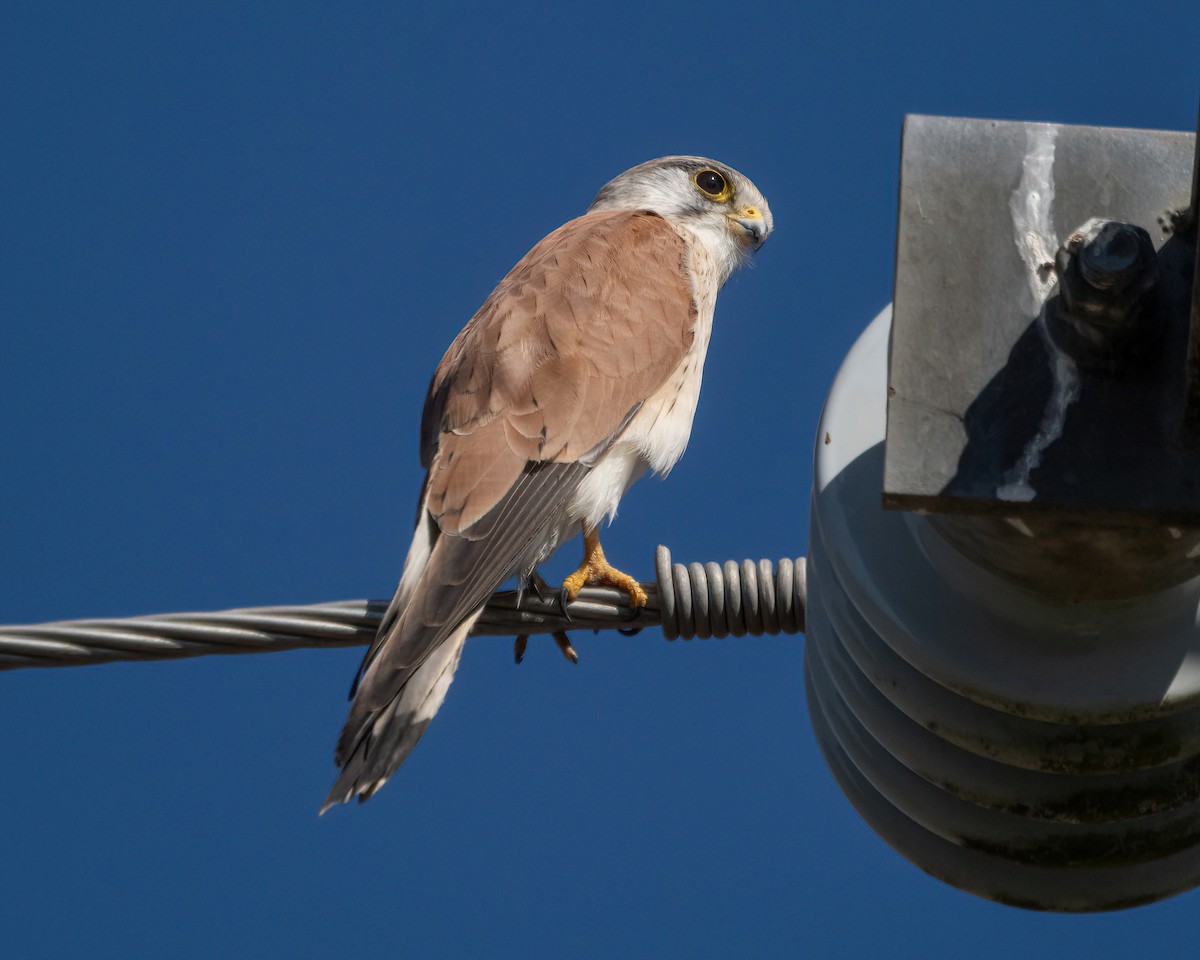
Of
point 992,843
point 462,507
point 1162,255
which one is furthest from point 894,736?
point 462,507

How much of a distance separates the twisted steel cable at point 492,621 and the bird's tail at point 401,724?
0.10 m

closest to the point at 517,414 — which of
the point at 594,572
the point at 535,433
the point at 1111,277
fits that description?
the point at 535,433

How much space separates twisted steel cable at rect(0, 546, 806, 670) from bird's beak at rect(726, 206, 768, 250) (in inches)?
82.3

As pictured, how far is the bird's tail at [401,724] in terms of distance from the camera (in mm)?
3154

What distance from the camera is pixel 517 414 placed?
366cm

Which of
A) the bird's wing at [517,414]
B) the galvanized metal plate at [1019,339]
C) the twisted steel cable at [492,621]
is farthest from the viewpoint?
the bird's wing at [517,414]

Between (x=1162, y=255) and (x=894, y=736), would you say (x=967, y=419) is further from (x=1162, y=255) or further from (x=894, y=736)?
(x=894, y=736)

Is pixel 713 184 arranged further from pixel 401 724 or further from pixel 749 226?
pixel 401 724

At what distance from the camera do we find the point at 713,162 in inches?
215

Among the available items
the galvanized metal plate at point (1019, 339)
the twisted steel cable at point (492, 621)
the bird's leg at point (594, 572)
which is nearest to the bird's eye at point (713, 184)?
the bird's leg at point (594, 572)

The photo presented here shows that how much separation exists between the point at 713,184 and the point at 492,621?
102 inches

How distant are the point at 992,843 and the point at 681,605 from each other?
93 centimetres

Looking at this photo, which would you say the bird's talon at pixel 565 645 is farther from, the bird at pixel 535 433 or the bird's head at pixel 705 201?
the bird's head at pixel 705 201

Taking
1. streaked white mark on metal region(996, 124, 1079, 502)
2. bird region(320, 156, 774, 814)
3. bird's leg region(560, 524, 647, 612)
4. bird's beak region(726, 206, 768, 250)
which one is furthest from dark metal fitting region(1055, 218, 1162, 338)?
bird's beak region(726, 206, 768, 250)
